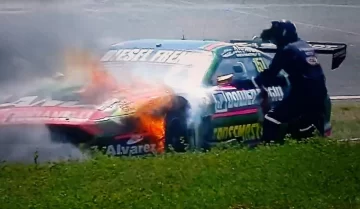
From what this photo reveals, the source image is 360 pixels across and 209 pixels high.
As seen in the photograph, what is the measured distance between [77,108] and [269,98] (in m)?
2.17

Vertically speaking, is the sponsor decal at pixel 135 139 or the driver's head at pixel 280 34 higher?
the driver's head at pixel 280 34

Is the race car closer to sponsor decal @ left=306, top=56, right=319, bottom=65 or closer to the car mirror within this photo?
the car mirror

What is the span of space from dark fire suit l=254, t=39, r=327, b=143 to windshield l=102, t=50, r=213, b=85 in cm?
76

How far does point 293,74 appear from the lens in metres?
10.3

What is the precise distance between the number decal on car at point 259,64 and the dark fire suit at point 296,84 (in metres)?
0.05

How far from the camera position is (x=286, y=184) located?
8531mm

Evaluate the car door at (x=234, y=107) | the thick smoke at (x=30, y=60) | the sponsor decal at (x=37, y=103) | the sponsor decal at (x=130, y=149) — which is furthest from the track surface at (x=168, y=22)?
the sponsor decal at (x=130, y=149)

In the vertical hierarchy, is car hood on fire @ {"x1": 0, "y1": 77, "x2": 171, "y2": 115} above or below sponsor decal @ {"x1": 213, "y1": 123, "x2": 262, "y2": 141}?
above

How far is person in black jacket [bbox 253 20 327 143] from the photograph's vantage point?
402 inches

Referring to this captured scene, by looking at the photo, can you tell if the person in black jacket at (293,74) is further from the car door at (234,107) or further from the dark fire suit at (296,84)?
the car door at (234,107)

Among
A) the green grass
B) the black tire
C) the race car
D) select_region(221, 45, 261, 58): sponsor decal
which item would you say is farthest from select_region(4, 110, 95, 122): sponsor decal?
select_region(221, 45, 261, 58): sponsor decal

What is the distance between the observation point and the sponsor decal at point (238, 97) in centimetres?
958

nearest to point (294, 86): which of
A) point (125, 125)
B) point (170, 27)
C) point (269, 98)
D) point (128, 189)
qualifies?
point (269, 98)

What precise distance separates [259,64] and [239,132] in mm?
789
